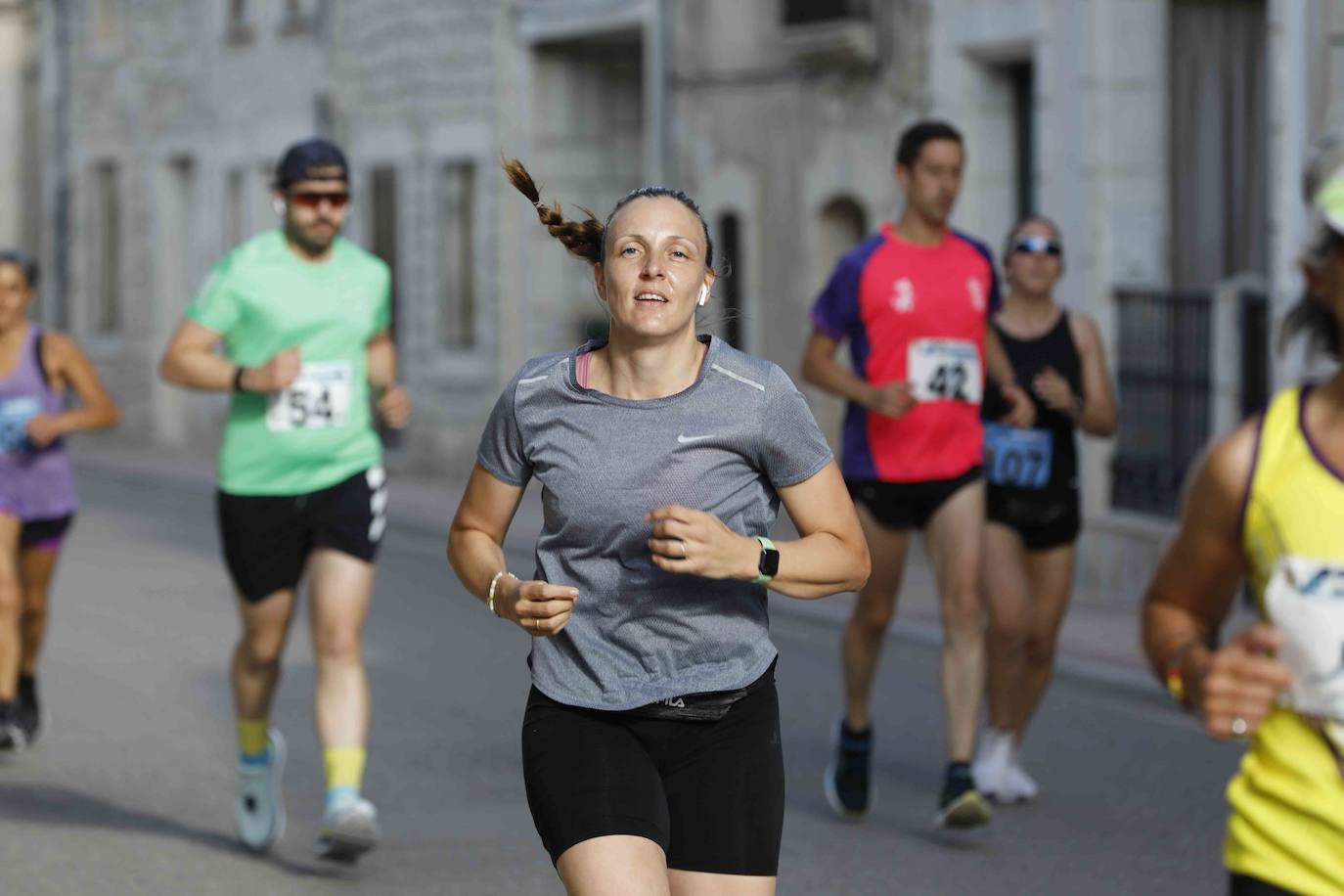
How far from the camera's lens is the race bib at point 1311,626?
3.40 m

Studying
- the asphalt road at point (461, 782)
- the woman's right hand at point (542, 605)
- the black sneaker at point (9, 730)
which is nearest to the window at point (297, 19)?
the asphalt road at point (461, 782)

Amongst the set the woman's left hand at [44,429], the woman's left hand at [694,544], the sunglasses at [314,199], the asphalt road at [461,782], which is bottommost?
the asphalt road at [461,782]

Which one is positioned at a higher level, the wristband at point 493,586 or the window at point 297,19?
the window at point 297,19

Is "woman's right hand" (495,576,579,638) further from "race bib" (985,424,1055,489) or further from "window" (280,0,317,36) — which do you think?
"window" (280,0,317,36)

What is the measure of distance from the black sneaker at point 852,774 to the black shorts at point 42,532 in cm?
307

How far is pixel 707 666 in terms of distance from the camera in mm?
4594

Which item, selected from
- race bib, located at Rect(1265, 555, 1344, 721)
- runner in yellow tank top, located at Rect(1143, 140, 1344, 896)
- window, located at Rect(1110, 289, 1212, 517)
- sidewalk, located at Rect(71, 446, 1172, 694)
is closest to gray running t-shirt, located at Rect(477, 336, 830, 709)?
runner in yellow tank top, located at Rect(1143, 140, 1344, 896)

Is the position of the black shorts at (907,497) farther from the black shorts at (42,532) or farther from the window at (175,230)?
the window at (175,230)

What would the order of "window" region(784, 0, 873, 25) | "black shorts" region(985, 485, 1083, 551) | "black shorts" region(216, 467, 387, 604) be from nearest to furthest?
"black shorts" region(216, 467, 387, 604) < "black shorts" region(985, 485, 1083, 551) < "window" region(784, 0, 873, 25)

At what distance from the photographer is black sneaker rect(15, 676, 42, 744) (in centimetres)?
965

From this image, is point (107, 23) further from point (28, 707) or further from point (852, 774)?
point (852, 774)

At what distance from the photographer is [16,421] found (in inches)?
376

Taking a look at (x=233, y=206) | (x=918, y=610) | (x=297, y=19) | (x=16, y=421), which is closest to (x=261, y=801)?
(x=16, y=421)

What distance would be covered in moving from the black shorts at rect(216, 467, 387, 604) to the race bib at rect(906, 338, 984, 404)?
165 centimetres
